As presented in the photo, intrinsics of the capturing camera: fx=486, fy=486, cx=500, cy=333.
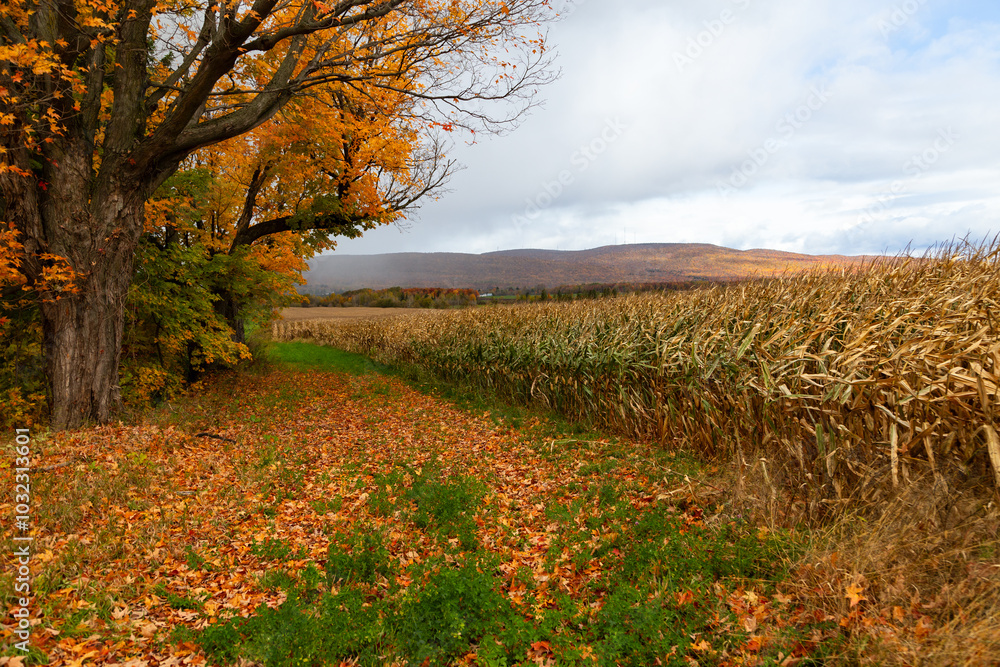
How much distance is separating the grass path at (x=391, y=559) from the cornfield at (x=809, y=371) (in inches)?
37.1

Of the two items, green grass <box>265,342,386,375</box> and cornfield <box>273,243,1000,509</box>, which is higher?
cornfield <box>273,243,1000,509</box>

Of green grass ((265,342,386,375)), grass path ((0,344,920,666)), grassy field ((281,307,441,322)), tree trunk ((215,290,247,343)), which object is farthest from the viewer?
grassy field ((281,307,441,322))

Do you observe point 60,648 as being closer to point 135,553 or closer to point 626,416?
point 135,553

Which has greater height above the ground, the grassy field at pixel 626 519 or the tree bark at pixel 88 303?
the tree bark at pixel 88 303

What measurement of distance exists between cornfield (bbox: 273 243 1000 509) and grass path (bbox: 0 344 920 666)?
944mm

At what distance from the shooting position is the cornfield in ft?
14.9

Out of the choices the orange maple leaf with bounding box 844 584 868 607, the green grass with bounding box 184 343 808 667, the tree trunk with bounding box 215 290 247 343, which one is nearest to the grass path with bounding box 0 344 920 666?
the green grass with bounding box 184 343 808 667

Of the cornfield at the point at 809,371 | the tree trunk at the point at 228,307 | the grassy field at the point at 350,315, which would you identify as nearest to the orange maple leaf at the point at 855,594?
the cornfield at the point at 809,371

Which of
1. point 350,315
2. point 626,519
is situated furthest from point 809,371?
point 350,315

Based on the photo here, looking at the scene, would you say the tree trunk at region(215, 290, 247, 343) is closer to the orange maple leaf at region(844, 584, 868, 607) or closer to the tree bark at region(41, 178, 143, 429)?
the tree bark at region(41, 178, 143, 429)

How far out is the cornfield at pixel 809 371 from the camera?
453 centimetres

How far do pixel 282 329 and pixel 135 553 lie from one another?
34250 mm

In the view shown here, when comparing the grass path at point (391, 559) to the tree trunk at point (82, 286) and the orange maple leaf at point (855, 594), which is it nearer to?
the orange maple leaf at point (855, 594)

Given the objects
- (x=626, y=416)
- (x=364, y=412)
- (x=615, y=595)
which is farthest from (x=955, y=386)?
(x=364, y=412)
